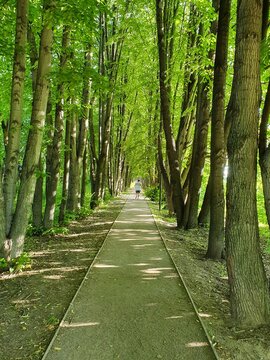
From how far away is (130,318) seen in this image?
500cm

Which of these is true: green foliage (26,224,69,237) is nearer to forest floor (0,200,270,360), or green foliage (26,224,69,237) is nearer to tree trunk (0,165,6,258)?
forest floor (0,200,270,360)

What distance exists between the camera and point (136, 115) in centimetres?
3375

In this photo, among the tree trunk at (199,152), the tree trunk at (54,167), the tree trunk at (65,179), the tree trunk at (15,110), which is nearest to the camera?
the tree trunk at (15,110)

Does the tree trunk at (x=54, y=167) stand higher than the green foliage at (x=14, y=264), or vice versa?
the tree trunk at (x=54, y=167)

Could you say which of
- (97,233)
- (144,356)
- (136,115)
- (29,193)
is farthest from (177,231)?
(136,115)

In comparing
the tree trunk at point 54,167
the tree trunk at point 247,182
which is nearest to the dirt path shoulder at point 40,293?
the tree trunk at point 54,167

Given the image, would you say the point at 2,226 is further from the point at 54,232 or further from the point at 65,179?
the point at 65,179

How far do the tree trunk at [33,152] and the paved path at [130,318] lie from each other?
1.68 metres

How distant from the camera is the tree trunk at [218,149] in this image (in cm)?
845

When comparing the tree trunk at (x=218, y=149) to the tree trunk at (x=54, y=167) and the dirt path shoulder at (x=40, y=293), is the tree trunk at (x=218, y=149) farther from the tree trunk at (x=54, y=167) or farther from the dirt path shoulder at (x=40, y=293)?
the tree trunk at (x=54, y=167)

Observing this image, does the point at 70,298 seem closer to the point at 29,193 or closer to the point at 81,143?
the point at 29,193

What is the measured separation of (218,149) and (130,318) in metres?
5.28

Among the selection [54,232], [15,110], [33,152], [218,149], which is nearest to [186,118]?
[218,149]

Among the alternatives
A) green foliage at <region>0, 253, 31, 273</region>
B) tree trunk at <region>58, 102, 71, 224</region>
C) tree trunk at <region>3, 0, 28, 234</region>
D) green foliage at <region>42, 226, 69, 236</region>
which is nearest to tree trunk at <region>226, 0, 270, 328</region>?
green foliage at <region>0, 253, 31, 273</region>
